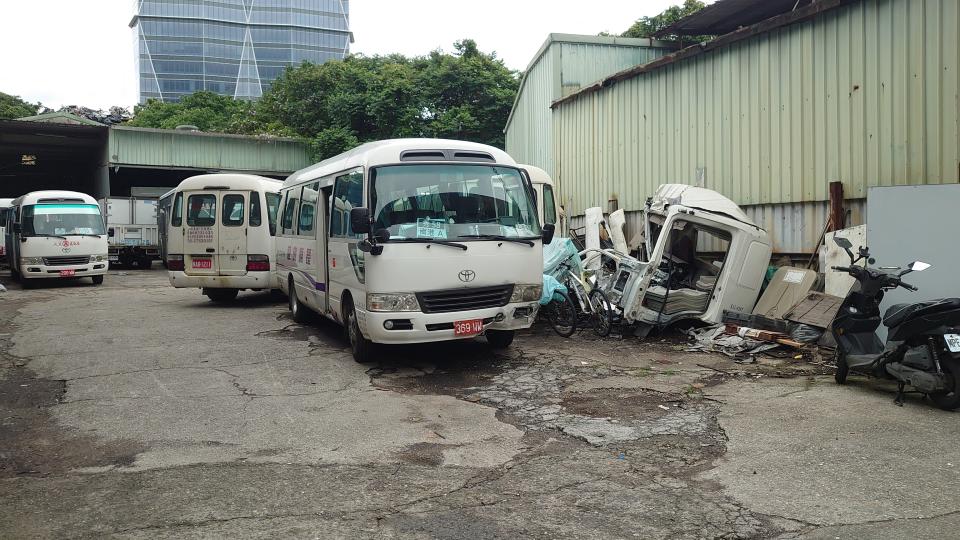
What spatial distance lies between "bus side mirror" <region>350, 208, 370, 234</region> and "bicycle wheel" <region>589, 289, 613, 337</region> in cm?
396

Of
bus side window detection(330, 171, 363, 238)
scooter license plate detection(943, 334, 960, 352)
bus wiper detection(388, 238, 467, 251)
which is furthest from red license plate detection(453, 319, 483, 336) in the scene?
scooter license plate detection(943, 334, 960, 352)

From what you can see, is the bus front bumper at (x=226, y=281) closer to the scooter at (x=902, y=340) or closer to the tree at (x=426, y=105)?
the scooter at (x=902, y=340)

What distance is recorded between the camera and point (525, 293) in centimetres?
823

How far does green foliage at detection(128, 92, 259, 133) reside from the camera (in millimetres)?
47847

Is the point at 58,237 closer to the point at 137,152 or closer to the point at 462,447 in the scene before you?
the point at 137,152

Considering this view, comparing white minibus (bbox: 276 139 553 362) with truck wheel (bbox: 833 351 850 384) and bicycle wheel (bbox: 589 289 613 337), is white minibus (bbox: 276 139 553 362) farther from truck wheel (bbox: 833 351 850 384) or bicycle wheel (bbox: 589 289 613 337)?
truck wheel (bbox: 833 351 850 384)

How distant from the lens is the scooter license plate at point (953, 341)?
5.93 m

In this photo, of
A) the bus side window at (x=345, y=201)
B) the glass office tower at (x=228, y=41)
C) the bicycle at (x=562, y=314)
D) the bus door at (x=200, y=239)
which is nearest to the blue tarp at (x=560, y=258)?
the bicycle at (x=562, y=314)

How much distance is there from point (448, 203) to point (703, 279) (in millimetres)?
4463

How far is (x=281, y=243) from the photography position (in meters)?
12.8

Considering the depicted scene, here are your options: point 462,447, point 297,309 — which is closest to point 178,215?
point 297,309

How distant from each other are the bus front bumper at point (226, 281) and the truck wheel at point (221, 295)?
3.87 ft

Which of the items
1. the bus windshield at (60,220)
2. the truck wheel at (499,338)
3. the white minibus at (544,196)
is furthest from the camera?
the bus windshield at (60,220)

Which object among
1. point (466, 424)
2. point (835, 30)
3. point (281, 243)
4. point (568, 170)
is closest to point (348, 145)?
point (568, 170)
